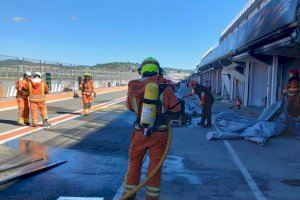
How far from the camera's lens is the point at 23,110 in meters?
13.0

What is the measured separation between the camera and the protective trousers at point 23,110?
1291 centimetres

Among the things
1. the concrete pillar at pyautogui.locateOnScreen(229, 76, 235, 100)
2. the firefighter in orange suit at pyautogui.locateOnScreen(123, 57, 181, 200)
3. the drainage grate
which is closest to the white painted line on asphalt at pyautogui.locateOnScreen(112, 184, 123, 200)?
the firefighter in orange suit at pyautogui.locateOnScreen(123, 57, 181, 200)

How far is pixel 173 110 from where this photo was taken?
519cm

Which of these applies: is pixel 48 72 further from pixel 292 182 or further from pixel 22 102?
pixel 292 182

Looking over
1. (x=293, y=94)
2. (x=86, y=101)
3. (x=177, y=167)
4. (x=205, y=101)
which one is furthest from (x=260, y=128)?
(x=86, y=101)

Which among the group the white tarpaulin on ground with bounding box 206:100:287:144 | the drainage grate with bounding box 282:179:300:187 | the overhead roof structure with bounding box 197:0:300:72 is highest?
the overhead roof structure with bounding box 197:0:300:72

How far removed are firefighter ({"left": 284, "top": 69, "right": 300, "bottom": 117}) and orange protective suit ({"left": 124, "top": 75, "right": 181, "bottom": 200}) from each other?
821 centimetres

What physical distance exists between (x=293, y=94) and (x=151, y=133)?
337 inches

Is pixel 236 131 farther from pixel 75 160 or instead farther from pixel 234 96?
pixel 234 96

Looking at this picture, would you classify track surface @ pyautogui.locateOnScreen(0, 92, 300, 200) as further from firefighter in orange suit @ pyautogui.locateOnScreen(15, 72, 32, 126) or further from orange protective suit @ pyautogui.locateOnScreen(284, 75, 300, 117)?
orange protective suit @ pyautogui.locateOnScreen(284, 75, 300, 117)

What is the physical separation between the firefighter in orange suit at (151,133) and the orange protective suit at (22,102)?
27.8 feet

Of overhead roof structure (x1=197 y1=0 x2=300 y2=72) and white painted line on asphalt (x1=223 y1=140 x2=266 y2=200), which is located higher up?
overhead roof structure (x1=197 y1=0 x2=300 y2=72)

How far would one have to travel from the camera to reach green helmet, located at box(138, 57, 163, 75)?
17.4 ft

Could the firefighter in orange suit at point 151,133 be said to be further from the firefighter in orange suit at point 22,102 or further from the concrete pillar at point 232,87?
the concrete pillar at point 232,87
